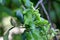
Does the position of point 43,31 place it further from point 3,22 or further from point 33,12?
point 3,22

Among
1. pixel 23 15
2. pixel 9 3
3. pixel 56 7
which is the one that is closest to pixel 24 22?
pixel 23 15

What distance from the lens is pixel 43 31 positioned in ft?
3.61

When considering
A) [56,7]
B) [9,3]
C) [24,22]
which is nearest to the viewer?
[24,22]

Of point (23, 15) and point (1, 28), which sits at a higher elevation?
point (23, 15)

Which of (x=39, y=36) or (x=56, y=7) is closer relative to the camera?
(x=39, y=36)

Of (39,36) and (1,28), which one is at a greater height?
(39,36)

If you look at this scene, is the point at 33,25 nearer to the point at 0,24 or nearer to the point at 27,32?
the point at 27,32

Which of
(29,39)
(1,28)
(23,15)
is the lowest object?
(1,28)

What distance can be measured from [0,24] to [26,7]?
249 centimetres

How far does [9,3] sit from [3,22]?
0.98 feet

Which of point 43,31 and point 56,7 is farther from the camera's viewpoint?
point 56,7

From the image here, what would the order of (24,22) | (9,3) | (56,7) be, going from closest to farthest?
(24,22) < (56,7) < (9,3)

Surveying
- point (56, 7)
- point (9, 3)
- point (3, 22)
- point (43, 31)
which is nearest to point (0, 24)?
point (3, 22)

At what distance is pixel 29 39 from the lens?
1.04 meters
